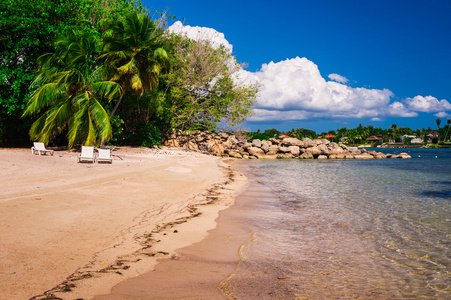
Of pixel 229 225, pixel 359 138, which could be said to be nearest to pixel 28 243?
pixel 229 225

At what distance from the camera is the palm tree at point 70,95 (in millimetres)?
16031

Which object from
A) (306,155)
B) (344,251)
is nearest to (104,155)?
(344,251)

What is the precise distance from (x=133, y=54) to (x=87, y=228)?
55.0ft

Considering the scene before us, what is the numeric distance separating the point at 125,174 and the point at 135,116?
49.6 ft

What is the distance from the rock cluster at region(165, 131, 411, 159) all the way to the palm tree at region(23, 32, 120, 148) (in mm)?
11478

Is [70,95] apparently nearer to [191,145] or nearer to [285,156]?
[191,145]

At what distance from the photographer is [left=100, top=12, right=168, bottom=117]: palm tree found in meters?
18.5

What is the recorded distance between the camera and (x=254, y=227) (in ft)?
18.6

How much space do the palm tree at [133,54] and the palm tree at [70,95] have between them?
3.97 ft

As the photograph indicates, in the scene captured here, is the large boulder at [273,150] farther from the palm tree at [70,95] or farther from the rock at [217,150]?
the palm tree at [70,95]

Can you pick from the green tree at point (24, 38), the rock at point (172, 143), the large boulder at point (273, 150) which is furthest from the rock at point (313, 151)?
the green tree at point (24, 38)

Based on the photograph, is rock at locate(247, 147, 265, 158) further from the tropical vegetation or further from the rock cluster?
the tropical vegetation

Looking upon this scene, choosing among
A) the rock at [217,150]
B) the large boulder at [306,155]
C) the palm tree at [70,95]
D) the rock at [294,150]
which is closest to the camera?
the palm tree at [70,95]

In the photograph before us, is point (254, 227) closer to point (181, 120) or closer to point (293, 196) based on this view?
point (293, 196)
